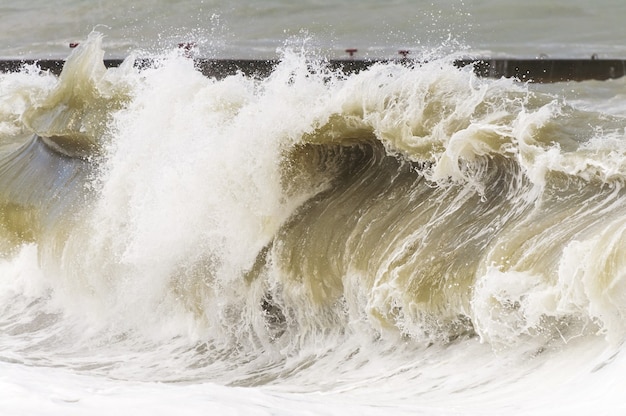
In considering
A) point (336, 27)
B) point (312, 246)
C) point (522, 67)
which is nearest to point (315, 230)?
point (312, 246)

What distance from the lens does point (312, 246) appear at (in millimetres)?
6117

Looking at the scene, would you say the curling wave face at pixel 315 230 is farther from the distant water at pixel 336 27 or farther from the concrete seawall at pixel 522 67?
the distant water at pixel 336 27

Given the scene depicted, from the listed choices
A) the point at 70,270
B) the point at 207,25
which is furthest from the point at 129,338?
the point at 207,25

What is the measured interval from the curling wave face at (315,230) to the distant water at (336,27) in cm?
476

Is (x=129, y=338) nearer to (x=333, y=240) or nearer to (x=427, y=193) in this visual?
(x=333, y=240)

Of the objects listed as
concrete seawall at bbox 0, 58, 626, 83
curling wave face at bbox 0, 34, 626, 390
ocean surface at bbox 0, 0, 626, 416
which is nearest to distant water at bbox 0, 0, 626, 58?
concrete seawall at bbox 0, 58, 626, 83

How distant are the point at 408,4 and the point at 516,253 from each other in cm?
929

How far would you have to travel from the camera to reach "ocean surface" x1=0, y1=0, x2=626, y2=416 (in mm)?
4125

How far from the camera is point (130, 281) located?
22.2 feet

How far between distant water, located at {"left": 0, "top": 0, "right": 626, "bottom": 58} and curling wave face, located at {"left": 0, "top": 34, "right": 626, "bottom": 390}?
476cm

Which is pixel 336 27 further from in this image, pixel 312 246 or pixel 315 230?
pixel 312 246

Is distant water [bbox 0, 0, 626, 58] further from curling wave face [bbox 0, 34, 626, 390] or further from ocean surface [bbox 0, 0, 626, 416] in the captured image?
curling wave face [bbox 0, 34, 626, 390]

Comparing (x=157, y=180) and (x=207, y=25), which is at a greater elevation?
(x=207, y=25)

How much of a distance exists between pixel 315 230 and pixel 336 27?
24.0 feet
